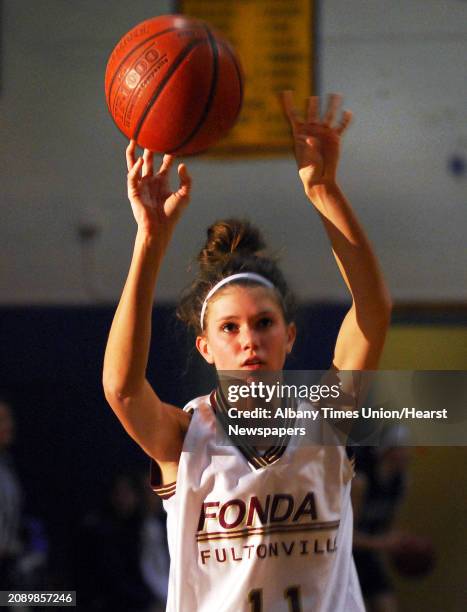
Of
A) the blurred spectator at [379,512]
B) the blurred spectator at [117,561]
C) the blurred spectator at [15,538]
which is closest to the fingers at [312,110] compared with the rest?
the blurred spectator at [379,512]

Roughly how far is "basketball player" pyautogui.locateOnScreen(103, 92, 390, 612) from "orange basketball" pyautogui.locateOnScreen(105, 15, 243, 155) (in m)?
0.16

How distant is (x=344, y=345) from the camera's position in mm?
1690

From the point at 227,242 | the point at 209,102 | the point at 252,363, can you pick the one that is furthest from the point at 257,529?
the point at 209,102

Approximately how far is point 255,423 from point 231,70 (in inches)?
24.8

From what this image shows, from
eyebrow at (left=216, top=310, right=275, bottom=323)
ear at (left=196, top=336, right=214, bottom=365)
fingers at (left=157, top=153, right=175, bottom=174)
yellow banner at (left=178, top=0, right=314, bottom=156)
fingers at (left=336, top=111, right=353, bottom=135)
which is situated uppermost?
yellow banner at (left=178, top=0, right=314, bottom=156)

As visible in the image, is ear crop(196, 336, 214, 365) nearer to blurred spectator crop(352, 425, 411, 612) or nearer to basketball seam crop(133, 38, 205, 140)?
basketball seam crop(133, 38, 205, 140)

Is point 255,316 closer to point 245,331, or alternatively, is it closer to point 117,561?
point 245,331

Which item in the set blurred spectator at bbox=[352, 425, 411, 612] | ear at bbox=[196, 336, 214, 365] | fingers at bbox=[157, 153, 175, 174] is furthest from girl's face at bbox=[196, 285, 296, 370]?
blurred spectator at bbox=[352, 425, 411, 612]

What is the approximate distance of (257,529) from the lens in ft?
5.24

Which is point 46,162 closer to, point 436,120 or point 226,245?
point 436,120

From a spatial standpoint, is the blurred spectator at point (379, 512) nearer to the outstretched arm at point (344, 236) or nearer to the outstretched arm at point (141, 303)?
the outstretched arm at point (344, 236)

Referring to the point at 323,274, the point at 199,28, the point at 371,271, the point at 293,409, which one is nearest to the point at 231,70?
the point at 199,28

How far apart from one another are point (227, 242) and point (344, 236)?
0.83 ft

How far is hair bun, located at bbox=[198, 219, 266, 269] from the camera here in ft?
5.85
